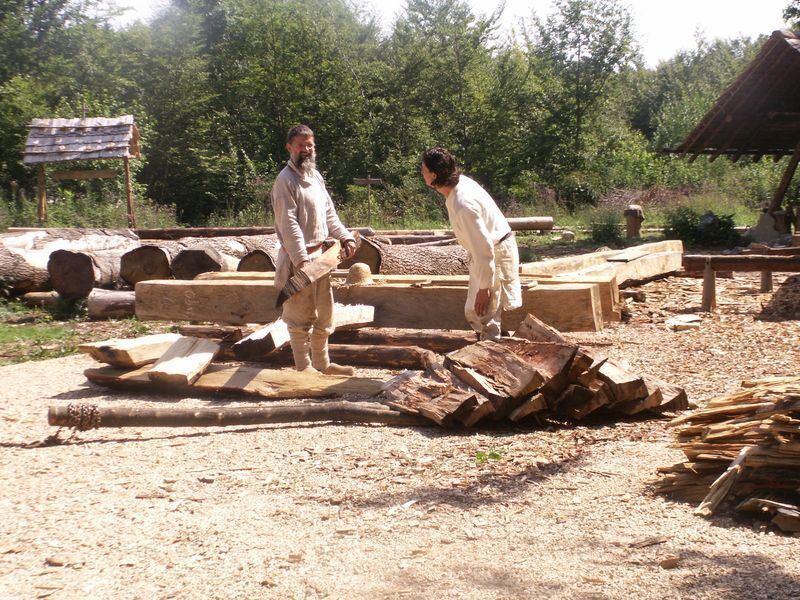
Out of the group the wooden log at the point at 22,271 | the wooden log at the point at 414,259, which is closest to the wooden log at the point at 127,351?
the wooden log at the point at 414,259

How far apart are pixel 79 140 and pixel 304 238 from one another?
498 inches

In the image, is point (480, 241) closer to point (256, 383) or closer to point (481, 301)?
point (481, 301)

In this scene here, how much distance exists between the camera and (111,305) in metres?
11.6

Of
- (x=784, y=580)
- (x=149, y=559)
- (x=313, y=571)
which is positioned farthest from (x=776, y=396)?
(x=149, y=559)

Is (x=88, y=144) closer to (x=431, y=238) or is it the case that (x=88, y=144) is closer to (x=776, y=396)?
(x=431, y=238)

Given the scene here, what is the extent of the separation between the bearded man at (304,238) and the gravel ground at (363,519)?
1.29m

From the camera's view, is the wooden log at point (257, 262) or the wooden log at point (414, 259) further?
the wooden log at point (414, 259)

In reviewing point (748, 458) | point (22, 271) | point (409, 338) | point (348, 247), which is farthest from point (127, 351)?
point (22, 271)

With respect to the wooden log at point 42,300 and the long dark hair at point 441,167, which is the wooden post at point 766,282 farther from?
the wooden log at point 42,300

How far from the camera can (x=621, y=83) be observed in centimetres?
3616

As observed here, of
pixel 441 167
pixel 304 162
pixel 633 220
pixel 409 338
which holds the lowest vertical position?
pixel 409 338

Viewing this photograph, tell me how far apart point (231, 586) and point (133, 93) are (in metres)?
32.0

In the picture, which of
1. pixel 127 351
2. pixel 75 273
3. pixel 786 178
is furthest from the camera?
pixel 786 178

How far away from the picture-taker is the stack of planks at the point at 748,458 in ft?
12.9
